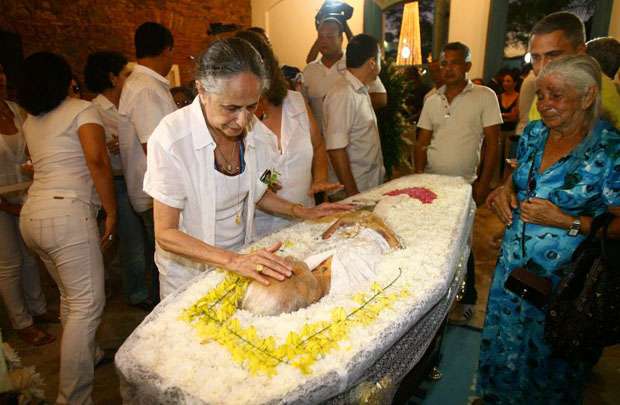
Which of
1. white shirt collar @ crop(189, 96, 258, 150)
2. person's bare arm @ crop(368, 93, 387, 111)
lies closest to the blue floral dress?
→ white shirt collar @ crop(189, 96, 258, 150)

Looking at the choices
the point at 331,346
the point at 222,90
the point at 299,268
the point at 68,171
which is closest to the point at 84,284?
the point at 68,171

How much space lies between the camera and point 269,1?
29.0 ft

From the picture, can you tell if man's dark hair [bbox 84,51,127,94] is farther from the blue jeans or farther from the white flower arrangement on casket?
the white flower arrangement on casket

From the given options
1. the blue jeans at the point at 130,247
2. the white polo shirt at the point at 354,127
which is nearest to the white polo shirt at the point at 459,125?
the white polo shirt at the point at 354,127

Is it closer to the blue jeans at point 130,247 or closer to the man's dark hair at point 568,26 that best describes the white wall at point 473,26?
the man's dark hair at point 568,26

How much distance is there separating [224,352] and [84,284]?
1335 millimetres

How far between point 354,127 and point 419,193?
0.78m

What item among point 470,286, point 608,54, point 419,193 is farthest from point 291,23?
point 470,286

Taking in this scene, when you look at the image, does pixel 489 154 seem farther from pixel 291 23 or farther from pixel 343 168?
pixel 291 23

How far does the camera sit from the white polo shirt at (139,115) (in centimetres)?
294

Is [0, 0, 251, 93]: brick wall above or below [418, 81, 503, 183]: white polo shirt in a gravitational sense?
above

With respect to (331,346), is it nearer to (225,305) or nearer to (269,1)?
(225,305)

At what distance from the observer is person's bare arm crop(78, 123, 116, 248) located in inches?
92.1

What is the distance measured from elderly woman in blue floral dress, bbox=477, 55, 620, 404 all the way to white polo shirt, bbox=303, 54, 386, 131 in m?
2.21
